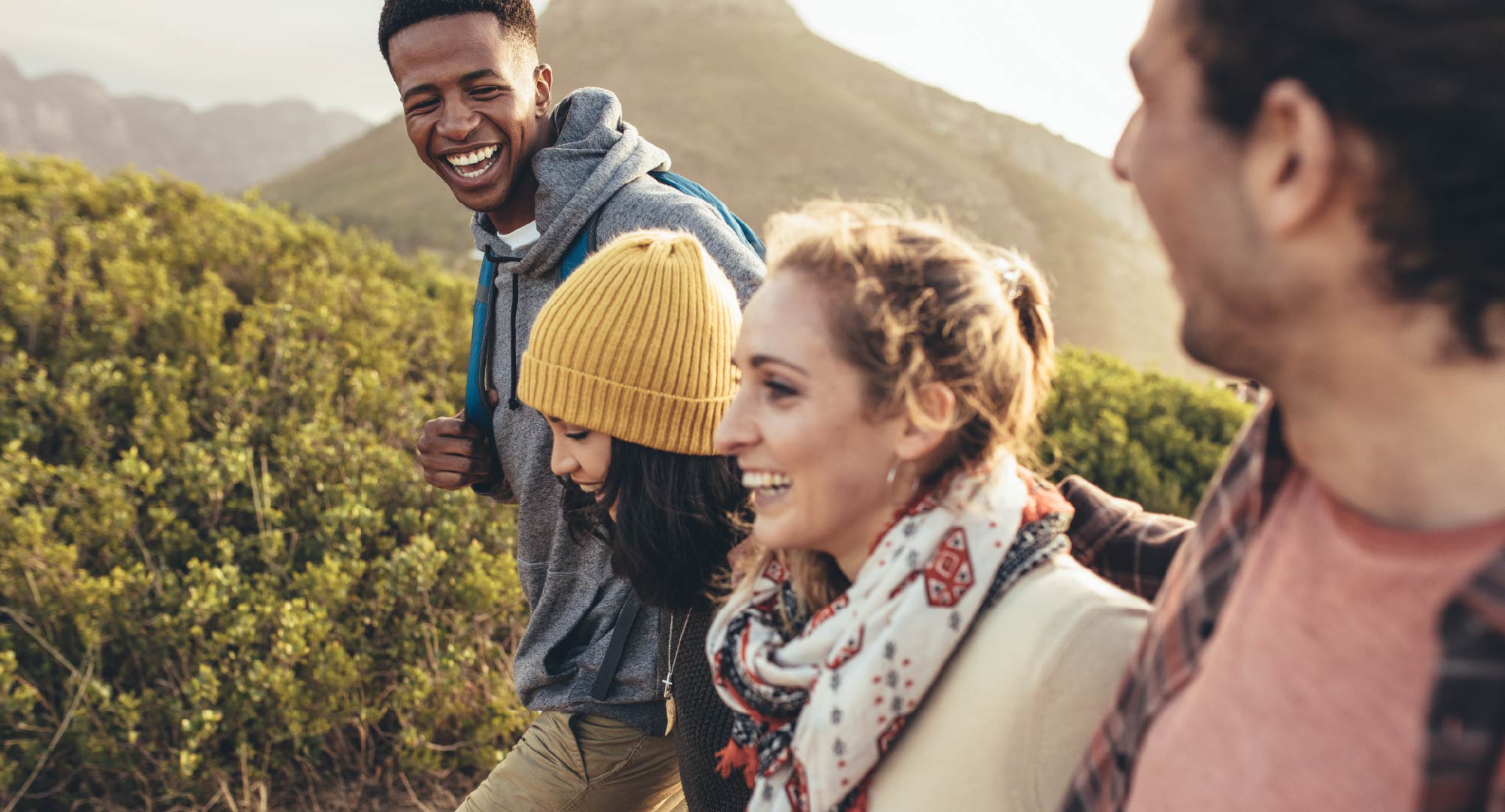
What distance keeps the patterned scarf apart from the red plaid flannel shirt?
6.4 inches

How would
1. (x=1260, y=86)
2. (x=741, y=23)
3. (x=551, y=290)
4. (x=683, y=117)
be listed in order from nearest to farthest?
(x=1260, y=86) < (x=551, y=290) < (x=683, y=117) < (x=741, y=23)

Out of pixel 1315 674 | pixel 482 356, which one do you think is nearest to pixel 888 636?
pixel 1315 674

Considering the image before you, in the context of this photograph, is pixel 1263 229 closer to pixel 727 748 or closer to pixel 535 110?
pixel 727 748

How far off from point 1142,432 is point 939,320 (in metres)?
5.08

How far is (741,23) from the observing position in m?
78.7

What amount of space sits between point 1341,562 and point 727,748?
1.16 meters

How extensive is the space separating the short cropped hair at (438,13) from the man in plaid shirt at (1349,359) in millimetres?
2250

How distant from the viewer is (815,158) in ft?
164

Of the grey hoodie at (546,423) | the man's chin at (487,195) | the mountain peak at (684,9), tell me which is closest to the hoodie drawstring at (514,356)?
the grey hoodie at (546,423)

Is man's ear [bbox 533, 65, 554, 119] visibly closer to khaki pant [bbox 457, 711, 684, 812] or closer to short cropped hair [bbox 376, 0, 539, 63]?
short cropped hair [bbox 376, 0, 539, 63]

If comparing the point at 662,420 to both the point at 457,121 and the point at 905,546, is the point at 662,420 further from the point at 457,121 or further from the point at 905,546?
the point at 457,121

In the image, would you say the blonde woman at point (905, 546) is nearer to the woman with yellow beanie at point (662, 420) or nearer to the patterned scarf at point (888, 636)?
the patterned scarf at point (888, 636)

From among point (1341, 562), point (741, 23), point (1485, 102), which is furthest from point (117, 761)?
point (741, 23)

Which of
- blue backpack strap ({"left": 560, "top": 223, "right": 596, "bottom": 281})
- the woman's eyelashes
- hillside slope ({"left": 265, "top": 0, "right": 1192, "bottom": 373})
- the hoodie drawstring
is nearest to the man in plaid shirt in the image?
the woman's eyelashes
